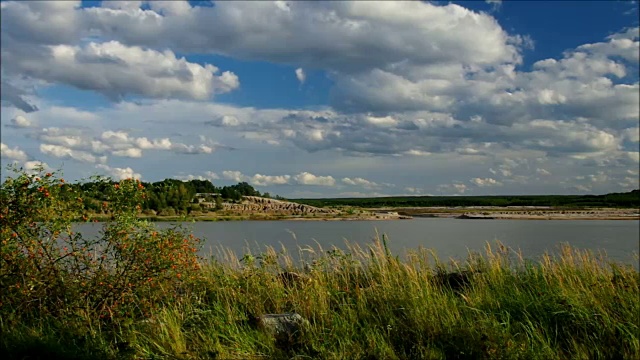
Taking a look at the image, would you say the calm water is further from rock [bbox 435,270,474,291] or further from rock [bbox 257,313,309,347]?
rock [bbox 257,313,309,347]

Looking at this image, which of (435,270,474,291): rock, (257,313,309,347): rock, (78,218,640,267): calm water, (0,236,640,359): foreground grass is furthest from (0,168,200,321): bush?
(435,270,474,291): rock

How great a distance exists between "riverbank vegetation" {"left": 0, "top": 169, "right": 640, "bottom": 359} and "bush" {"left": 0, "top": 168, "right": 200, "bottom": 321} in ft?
0.07

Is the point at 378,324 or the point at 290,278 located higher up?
the point at 290,278

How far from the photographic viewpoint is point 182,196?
21.9 m

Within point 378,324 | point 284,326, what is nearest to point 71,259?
point 284,326

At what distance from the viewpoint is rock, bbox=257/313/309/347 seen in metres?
7.74

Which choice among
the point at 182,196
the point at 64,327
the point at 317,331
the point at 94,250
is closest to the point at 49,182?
the point at 94,250

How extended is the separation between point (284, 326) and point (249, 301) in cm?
157

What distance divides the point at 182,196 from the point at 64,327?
13.6 meters

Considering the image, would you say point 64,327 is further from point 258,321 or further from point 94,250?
point 258,321

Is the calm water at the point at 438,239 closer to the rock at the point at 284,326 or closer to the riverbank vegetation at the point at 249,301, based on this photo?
the riverbank vegetation at the point at 249,301

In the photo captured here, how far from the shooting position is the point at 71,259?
30.6ft

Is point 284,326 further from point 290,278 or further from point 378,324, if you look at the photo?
point 290,278

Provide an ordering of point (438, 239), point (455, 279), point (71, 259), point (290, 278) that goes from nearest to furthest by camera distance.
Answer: point (71, 259) → point (455, 279) → point (290, 278) → point (438, 239)
